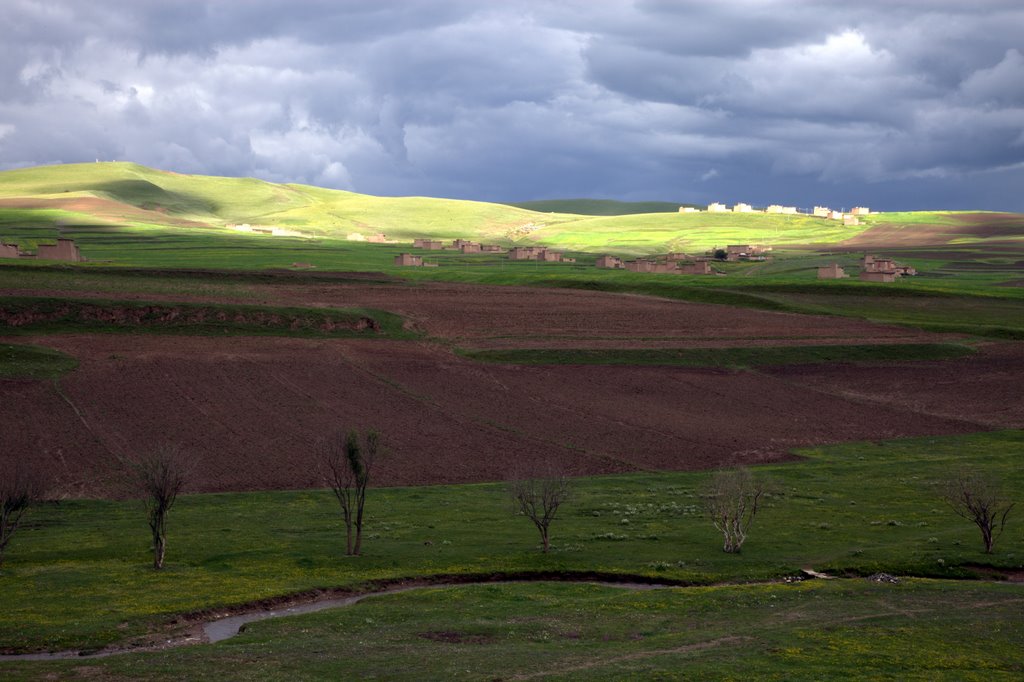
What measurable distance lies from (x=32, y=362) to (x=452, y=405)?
25.6m

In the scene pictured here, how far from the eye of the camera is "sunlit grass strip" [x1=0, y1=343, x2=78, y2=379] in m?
60.2

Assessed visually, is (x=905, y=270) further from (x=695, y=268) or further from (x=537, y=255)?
(x=537, y=255)

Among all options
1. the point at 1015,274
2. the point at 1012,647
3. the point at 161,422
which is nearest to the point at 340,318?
the point at 161,422

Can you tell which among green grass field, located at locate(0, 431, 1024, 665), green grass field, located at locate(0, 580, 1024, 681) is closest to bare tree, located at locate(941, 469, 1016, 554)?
green grass field, located at locate(0, 431, 1024, 665)

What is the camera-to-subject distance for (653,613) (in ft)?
97.7

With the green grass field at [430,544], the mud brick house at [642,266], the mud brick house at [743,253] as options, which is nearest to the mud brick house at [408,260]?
the mud brick house at [642,266]

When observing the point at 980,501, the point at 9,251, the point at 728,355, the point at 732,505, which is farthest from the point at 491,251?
the point at 980,501

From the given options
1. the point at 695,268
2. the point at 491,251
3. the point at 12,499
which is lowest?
the point at 12,499

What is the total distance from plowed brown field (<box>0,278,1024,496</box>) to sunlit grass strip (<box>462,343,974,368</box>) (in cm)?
204

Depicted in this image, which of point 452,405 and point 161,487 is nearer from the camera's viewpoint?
point 161,487

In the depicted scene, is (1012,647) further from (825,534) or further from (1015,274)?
(1015,274)

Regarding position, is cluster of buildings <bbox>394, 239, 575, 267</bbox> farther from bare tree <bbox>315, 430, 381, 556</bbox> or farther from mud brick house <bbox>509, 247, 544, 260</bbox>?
bare tree <bbox>315, 430, 381, 556</bbox>

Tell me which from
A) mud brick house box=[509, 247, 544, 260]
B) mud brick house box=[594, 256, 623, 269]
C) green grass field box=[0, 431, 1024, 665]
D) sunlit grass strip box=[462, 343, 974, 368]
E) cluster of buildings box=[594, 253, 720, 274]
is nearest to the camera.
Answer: green grass field box=[0, 431, 1024, 665]

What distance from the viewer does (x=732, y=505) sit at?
1523 inches
